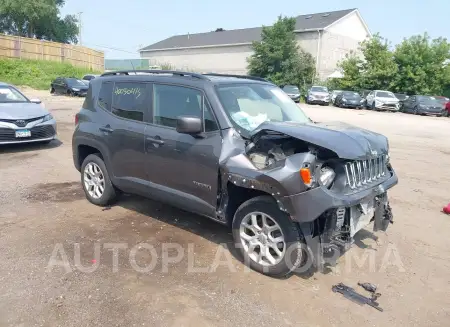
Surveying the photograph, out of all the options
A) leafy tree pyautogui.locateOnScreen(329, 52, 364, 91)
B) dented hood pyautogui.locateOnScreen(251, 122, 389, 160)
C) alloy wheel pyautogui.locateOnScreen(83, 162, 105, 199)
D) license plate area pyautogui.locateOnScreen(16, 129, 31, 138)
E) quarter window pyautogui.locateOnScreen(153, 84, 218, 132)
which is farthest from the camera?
leafy tree pyautogui.locateOnScreen(329, 52, 364, 91)

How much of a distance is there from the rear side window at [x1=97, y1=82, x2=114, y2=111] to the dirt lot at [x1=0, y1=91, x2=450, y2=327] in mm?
1432

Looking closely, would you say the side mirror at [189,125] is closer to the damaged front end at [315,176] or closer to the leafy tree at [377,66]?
the damaged front end at [315,176]

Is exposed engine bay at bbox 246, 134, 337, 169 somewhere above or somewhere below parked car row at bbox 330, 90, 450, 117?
above

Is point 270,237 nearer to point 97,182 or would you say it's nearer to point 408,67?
point 97,182

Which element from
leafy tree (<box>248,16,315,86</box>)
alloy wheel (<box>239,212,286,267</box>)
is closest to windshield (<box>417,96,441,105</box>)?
leafy tree (<box>248,16,315,86</box>)

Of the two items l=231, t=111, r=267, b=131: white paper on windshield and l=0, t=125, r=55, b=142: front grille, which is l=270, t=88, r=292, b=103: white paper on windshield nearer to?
l=231, t=111, r=267, b=131: white paper on windshield

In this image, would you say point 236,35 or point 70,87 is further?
point 236,35

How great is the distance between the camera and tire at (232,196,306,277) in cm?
363

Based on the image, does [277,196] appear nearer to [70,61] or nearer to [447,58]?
[447,58]

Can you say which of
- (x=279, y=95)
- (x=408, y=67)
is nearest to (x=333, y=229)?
(x=279, y=95)

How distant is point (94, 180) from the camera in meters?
5.70

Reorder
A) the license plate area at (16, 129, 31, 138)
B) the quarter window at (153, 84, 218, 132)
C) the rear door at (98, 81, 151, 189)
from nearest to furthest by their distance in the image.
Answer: the quarter window at (153, 84, 218, 132), the rear door at (98, 81, 151, 189), the license plate area at (16, 129, 31, 138)

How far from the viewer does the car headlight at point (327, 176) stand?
3631 mm

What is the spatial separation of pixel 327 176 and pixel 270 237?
779 millimetres
